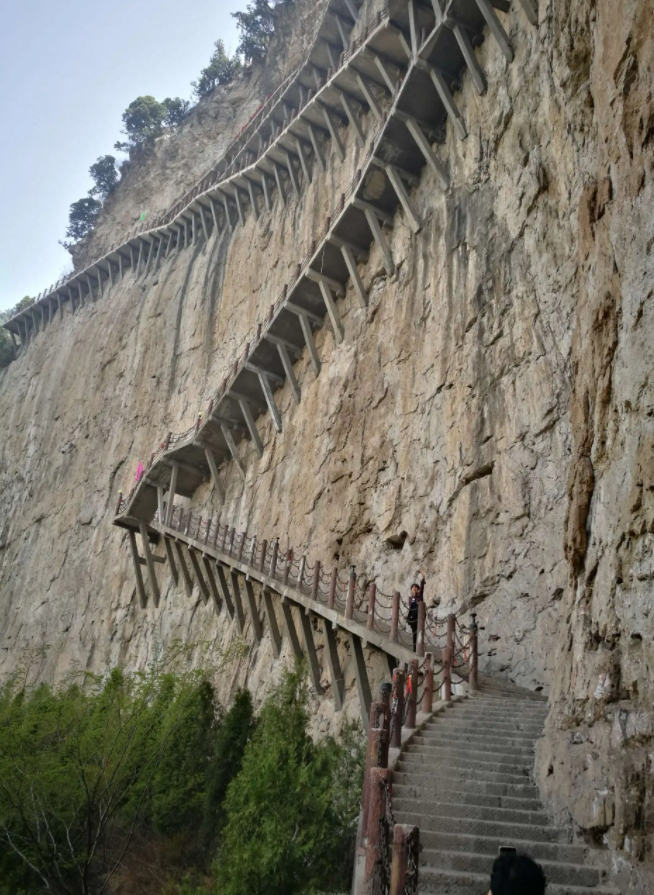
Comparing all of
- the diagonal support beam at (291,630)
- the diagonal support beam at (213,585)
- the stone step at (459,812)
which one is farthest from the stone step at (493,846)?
the diagonal support beam at (213,585)

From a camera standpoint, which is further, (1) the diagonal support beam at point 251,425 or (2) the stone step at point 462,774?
(1) the diagonal support beam at point 251,425

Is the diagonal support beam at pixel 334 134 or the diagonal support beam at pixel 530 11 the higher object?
the diagonal support beam at pixel 334 134

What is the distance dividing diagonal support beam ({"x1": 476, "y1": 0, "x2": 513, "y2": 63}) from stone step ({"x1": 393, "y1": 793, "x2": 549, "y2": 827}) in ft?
46.6

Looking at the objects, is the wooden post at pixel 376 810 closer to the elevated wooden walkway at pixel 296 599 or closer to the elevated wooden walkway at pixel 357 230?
the elevated wooden walkway at pixel 296 599

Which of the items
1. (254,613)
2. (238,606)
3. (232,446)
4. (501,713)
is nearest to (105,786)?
(254,613)

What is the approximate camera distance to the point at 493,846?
497 centimetres

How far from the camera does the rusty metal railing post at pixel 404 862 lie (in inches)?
134

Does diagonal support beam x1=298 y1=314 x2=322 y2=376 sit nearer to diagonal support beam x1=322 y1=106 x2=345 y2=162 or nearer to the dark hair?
diagonal support beam x1=322 y1=106 x2=345 y2=162

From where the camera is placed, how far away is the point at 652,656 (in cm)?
411

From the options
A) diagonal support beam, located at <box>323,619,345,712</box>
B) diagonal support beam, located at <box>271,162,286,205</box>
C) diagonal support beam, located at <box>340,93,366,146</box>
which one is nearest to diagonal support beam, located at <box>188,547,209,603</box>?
diagonal support beam, located at <box>323,619,345,712</box>

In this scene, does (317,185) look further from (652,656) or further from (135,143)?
(135,143)

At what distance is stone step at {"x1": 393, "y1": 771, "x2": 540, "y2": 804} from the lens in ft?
18.7

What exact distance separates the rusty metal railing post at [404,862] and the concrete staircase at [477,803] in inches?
48.7

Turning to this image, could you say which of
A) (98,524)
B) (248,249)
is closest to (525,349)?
(248,249)
